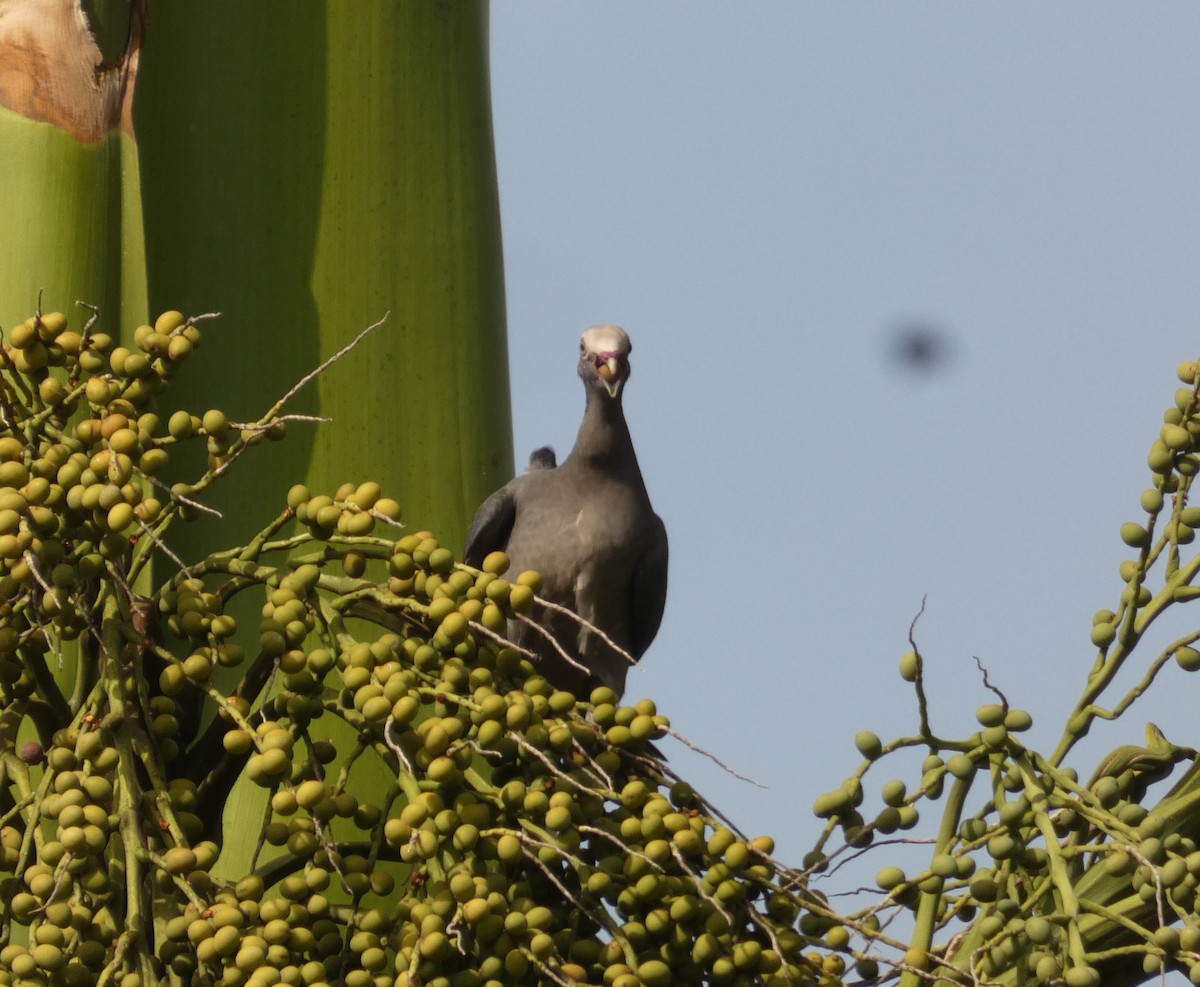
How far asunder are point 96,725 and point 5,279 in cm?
87

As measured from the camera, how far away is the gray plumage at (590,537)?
3346 millimetres

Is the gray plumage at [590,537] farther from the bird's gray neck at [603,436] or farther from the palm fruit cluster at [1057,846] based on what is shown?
the palm fruit cluster at [1057,846]

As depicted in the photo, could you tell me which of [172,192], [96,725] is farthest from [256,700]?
[172,192]

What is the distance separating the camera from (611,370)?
10.5 feet

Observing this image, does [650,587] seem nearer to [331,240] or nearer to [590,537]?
[590,537]

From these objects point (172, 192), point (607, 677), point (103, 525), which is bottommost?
point (607, 677)

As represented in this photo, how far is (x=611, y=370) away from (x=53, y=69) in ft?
3.62

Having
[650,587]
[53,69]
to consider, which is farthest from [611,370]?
[53,69]

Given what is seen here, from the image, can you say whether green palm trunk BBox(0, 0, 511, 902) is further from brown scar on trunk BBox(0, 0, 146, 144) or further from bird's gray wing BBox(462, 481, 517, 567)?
brown scar on trunk BBox(0, 0, 146, 144)

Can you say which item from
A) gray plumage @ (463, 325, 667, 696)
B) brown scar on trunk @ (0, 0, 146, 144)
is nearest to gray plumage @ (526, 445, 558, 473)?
gray plumage @ (463, 325, 667, 696)

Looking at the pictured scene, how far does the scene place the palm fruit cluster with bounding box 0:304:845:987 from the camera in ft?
5.31

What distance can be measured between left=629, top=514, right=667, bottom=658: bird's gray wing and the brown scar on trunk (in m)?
1.38

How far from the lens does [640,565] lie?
3465 millimetres

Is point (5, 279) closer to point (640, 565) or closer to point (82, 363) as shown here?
point (82, 363)
